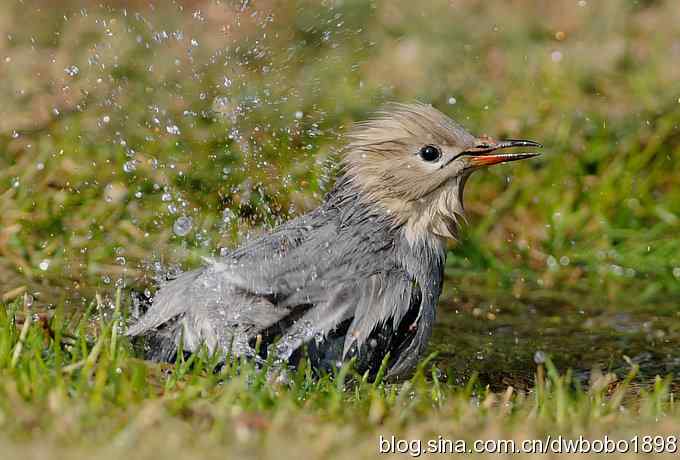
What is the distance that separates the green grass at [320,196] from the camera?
11.0 feet

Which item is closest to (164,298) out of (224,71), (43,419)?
(43,419)

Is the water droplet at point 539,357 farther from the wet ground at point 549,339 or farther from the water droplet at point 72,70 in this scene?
the water droplet at point 72,70

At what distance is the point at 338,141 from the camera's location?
265 inches

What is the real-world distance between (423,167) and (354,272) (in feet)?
1.76

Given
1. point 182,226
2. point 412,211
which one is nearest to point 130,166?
point 182,226

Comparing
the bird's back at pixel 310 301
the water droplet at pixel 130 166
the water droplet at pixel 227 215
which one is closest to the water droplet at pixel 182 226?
the water droplet at pixel 227 215

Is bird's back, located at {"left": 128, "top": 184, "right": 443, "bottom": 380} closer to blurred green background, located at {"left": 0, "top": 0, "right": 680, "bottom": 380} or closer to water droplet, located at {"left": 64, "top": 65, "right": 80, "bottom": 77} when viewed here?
blurred green background, located at {"left": 0, "top": 0, "right": 680, "bottom": 380}

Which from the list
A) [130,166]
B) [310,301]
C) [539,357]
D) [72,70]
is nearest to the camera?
[310,301]

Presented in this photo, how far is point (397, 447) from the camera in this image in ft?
10.1

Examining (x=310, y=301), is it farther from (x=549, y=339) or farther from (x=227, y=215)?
(x=227, y=215)

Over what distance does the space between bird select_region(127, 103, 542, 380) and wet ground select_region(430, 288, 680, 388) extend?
471 mm

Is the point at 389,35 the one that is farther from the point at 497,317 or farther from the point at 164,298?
the point at 164,298

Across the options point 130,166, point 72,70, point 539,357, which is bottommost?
point 539,357

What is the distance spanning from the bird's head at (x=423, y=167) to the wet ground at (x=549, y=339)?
622 mm
